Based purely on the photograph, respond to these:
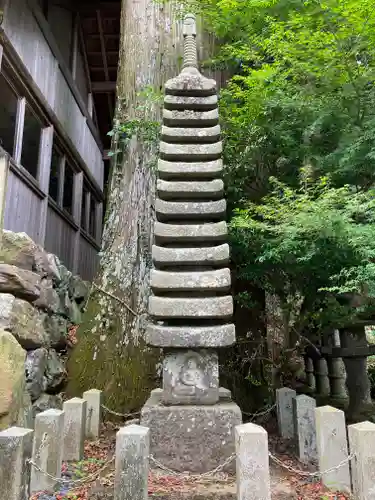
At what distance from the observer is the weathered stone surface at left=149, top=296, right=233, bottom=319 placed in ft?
11.5

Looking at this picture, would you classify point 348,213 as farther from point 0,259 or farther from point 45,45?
point 45,45

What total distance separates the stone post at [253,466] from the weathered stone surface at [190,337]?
1123 millimetres

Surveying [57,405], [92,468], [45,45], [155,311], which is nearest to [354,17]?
[155,311]

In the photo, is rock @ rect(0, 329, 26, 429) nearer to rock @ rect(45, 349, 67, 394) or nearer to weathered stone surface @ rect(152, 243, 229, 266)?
rock @ rect(45, 349, 67, 394)

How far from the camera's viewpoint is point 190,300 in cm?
354

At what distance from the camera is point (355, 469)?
97.3 inches

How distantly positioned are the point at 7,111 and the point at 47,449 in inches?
268

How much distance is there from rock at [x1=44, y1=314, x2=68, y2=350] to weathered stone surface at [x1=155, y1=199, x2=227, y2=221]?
2553 mm

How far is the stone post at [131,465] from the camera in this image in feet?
7.52

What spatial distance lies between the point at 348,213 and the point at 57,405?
396 centimetres

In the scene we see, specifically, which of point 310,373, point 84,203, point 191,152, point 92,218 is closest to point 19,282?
point 191,152

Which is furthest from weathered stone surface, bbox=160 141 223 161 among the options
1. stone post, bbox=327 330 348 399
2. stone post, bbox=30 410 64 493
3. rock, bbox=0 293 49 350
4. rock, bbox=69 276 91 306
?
stone post, bbox=327 330 348 399

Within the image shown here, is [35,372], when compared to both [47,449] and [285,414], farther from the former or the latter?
[285,414]

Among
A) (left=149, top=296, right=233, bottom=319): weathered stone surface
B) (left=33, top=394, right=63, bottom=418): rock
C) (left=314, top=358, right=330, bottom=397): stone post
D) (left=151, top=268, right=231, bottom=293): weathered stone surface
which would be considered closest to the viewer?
(left=149, top=296, right=233, bottom=319): weathered stone surface
